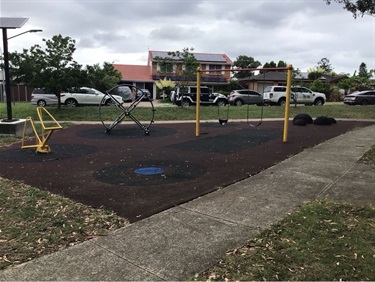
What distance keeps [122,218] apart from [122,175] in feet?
7.02

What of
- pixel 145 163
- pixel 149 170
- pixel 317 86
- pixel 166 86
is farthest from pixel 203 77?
pixel 149 170

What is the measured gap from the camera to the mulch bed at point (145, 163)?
17.1 feet

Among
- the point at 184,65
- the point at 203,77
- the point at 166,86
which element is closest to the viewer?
the point at 184,65

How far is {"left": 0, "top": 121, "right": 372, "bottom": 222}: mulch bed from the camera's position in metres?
5.22

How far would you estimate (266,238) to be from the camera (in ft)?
12.0

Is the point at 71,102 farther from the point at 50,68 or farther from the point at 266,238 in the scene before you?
the point at 266,238

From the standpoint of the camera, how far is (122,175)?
638 centimetres

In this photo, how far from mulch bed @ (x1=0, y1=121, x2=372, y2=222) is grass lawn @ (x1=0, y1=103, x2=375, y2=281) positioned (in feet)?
1.45

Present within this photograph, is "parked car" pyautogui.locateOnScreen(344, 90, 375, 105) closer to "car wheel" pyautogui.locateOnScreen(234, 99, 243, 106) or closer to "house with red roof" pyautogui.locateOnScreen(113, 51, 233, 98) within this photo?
"car wheel" pyautogui.locateOnScreen(234, 99, 243, 106)

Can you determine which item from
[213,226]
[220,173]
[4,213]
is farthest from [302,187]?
[4,213]

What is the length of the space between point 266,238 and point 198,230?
736 mm

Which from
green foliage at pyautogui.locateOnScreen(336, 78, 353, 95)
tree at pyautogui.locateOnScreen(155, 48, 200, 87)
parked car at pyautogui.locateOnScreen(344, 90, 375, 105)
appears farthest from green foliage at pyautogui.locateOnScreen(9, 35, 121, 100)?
green foliage at pyautogui.locateOnScreen(336, 78, 353, 95)

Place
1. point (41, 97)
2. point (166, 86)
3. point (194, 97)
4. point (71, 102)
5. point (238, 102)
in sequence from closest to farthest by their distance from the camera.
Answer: point (71, 102) < point (41, 97) < point (194, 97) < point (238, 102) < point (166, 86)

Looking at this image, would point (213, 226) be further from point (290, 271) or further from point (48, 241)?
point (48, 241)
